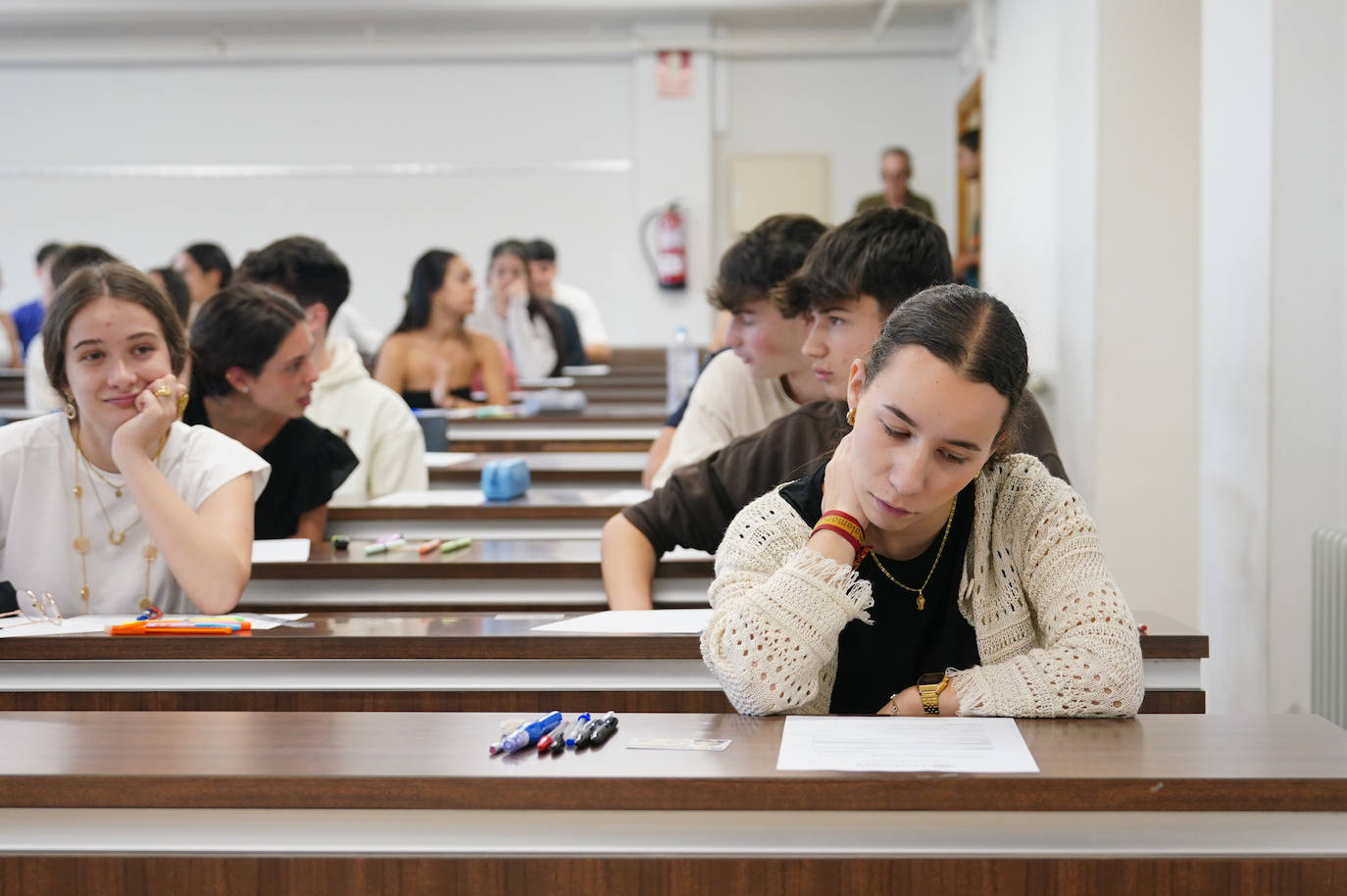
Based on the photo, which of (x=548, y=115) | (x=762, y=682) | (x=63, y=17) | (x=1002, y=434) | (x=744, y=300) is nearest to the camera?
(x=762, y=682)

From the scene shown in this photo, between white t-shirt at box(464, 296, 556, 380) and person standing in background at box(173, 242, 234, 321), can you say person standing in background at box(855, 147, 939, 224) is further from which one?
person standing in background at box(173, 242, 234, 321)

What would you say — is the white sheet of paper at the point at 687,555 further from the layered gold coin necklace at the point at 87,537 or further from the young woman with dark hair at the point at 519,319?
the young woman with dark hair at the point at 519,319

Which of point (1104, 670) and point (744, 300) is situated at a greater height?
point (744, 300)

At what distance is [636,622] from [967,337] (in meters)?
0.66

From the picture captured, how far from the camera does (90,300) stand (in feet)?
7.23

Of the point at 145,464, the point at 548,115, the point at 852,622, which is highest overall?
the point at 548,115

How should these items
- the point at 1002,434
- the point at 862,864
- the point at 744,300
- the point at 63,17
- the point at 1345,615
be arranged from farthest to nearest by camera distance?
the point at 63,17 < the point at 744,300 < the point at 1345,615 < the point at 1002,434 < the point at 862,864

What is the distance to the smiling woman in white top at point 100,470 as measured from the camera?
2.19m

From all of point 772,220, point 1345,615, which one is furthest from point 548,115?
point 1345,615

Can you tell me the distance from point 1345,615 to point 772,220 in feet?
4.43

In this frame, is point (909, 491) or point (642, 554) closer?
point (909, 491)

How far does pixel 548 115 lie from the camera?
1088cm

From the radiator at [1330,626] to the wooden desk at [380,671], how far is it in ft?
3.42

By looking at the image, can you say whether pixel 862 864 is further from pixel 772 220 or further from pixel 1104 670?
pixel 772 220
